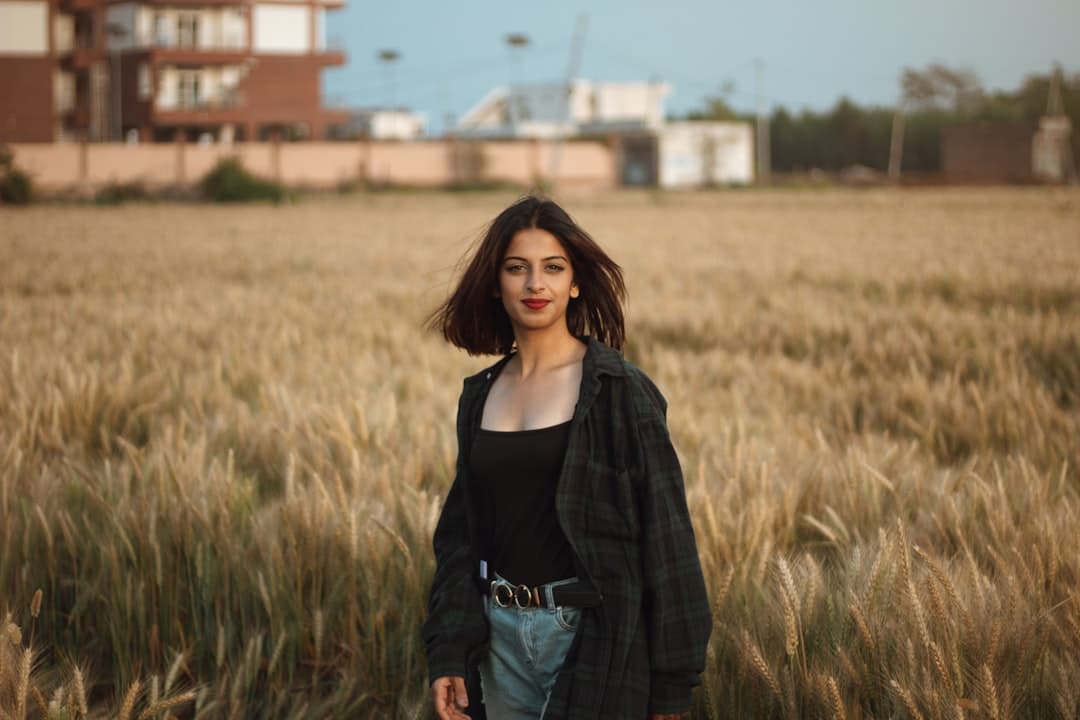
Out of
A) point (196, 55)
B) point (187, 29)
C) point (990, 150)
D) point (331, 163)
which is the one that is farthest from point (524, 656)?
point (990, 150)

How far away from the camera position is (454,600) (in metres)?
1.99

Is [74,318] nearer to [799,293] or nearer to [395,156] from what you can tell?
[799,293]

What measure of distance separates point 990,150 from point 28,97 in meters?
49.2

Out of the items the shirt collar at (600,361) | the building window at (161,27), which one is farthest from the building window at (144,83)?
the shirt collar at (600,361)

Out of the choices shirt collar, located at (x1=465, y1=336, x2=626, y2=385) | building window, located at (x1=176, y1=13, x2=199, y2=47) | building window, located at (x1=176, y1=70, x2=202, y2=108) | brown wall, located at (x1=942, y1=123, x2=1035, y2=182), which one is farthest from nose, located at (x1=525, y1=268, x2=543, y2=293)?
brown wall, located at (x1=942, y1=123, x2=1035, y2=182)

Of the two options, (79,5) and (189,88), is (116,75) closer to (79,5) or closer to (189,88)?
(189,88)

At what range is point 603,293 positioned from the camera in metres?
2.05

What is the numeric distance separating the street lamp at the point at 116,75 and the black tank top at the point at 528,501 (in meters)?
56.0

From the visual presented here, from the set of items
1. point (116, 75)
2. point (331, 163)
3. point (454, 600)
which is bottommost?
point (454, 600)

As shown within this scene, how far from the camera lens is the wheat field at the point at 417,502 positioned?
2047 millimetres

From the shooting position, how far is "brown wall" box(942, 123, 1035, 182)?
65500 millimetres

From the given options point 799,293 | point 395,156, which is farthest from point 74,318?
point 395,156

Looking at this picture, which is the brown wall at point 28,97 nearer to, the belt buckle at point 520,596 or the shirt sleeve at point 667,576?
the belt buckle at point 520,596

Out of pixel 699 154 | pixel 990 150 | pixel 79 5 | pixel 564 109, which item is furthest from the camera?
pixel 564 109
